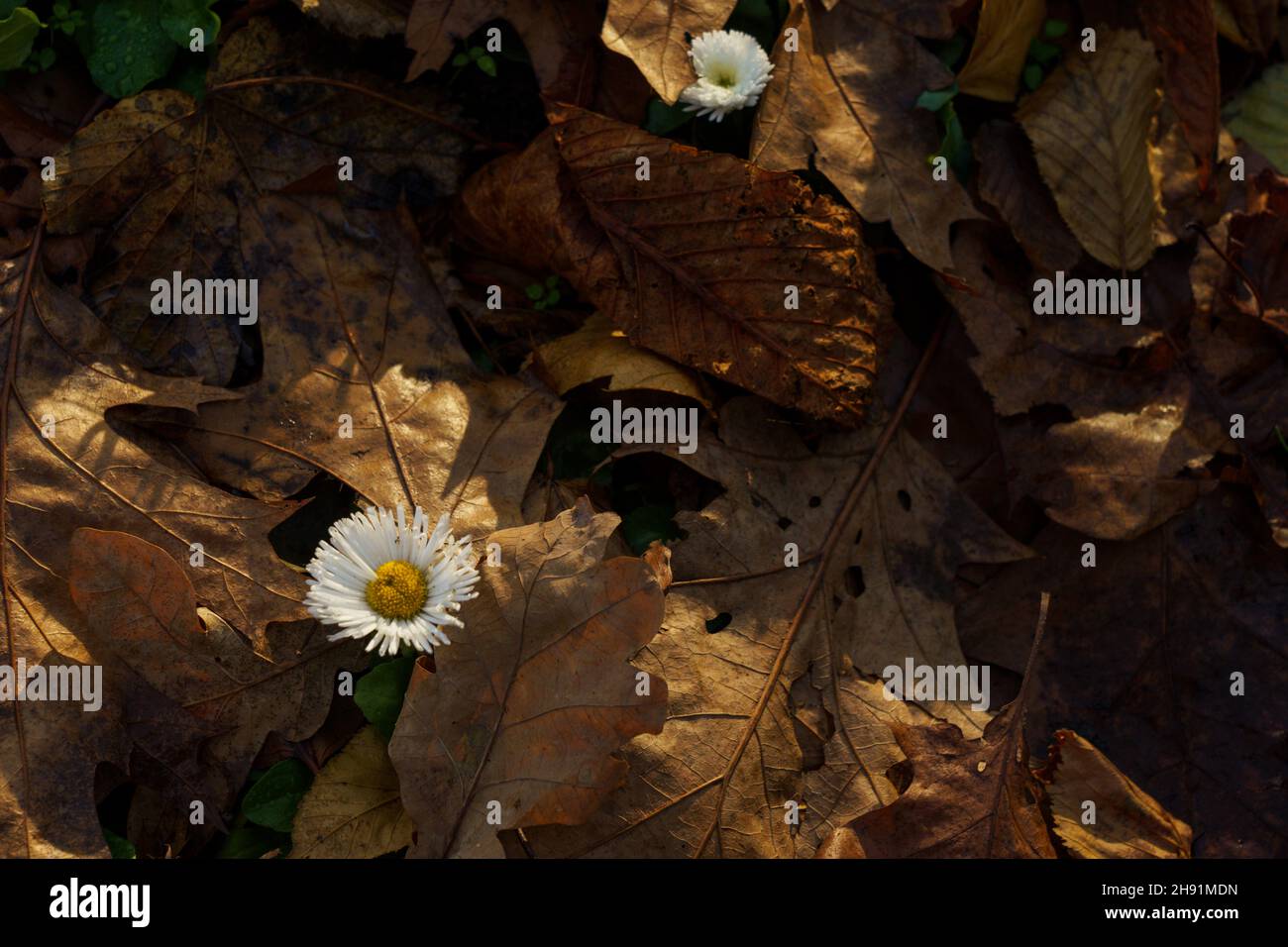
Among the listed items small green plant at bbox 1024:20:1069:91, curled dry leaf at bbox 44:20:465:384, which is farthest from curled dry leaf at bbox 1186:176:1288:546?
curled dry leaf at bbox 44:20:465:384

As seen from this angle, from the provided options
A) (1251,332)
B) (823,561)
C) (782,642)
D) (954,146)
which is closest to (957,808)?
(782,642)

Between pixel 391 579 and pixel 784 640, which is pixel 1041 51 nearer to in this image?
pixel 784 640

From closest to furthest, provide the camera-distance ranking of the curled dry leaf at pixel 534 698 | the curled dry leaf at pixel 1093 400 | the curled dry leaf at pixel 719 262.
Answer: the curled dry leaf at pixel 534 698, the curled dry leaf at pixel 719 262, the curled dry leaf at pixel 1093 400

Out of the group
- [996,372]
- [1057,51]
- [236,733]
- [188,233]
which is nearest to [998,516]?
[996,372]

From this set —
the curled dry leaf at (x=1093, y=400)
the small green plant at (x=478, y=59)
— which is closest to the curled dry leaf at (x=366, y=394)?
the small green plant at (x=478, y=59)

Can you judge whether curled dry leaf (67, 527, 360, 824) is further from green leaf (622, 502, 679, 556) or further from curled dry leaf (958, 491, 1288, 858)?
curled dry leaf (958, 491, 1288, 858)

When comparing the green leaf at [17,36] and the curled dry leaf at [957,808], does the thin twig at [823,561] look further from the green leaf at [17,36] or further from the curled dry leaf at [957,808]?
the green leaf at [17,36]

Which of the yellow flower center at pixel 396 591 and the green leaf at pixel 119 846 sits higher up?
the yellow flower center at pixel 396 591
